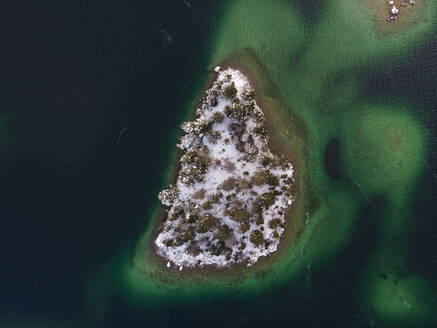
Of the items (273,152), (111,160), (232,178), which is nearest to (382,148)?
(273,152)

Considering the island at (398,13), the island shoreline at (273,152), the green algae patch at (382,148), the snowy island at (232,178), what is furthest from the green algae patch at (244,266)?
the island at (398,13)

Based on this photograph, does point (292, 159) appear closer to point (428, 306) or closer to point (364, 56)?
point (364, 56)

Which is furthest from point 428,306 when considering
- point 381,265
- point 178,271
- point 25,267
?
point 25,267

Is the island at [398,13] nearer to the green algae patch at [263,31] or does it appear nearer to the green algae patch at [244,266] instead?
the green algae patch at [263,31]

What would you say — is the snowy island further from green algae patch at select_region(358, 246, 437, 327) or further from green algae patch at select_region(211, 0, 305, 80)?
green algae patch at select_region(358, 246, 437, 327)

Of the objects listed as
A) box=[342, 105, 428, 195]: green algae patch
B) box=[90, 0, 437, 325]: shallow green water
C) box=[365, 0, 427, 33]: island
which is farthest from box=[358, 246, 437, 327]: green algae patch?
box=[365, 0, 427, 33]: island
